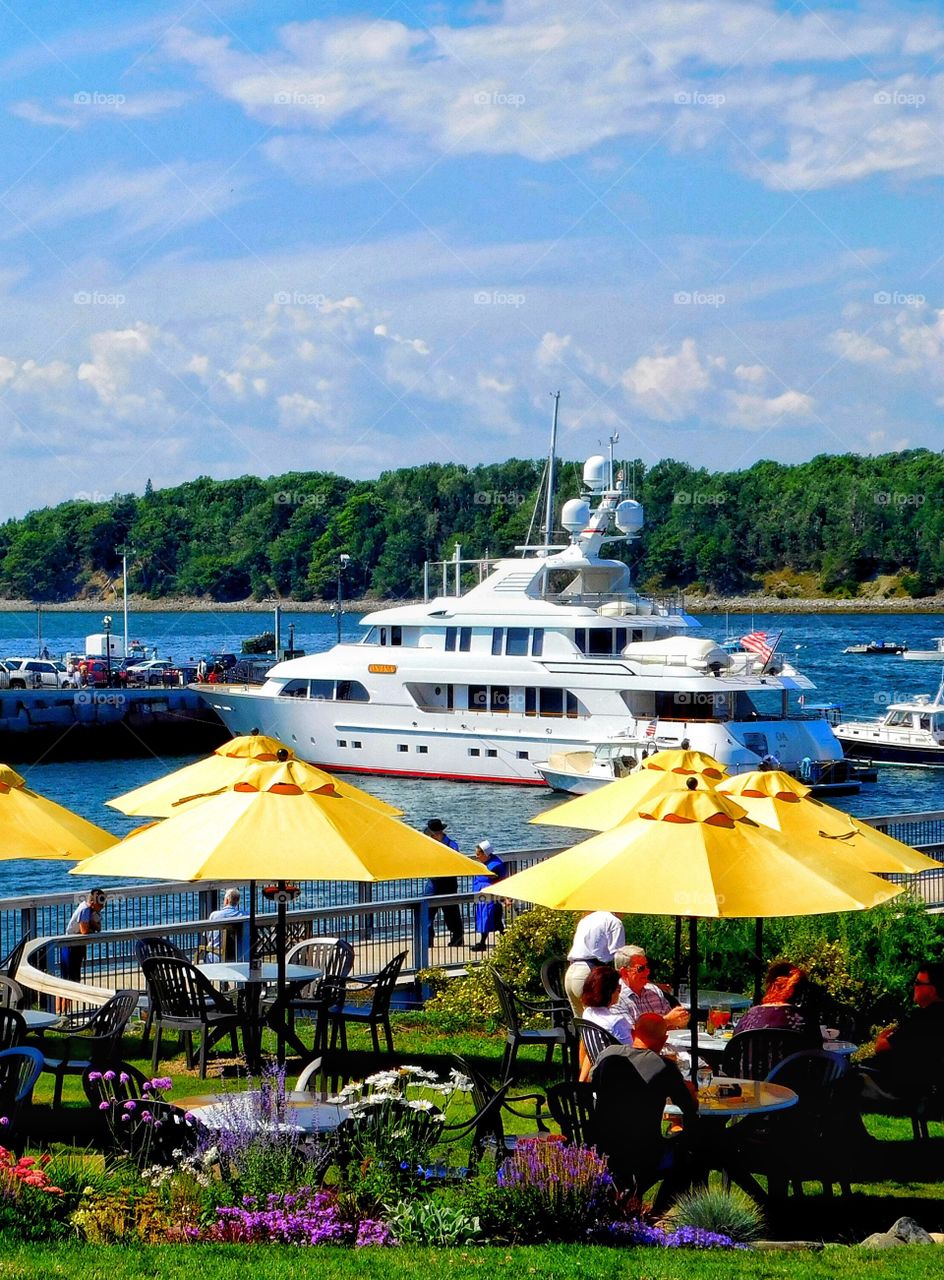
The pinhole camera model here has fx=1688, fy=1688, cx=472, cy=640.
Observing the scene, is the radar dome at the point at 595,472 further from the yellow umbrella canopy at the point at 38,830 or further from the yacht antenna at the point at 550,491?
the yellow umbrella canopy at the point at 38,830

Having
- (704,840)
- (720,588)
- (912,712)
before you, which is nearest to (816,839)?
(704,840)

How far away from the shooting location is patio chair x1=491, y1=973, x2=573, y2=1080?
400 inches

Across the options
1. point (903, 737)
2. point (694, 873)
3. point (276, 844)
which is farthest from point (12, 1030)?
point (903, 737)

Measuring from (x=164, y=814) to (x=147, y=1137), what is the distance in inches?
224

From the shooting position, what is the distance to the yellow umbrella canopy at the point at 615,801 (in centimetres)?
1364

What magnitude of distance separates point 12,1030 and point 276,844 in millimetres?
1984

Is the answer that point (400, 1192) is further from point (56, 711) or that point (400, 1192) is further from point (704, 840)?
point (56, 711)

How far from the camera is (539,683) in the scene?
48.8 meters

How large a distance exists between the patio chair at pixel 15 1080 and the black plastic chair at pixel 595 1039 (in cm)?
309

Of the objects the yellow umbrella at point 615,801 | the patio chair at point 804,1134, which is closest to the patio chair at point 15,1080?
the patio chair at point 804,1134

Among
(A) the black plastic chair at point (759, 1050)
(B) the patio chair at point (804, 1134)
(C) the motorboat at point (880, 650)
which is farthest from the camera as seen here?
(C) the motorboat at point (880, 650)

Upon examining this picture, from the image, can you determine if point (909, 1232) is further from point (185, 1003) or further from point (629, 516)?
Answer: point (629, 516)

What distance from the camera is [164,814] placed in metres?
13.9

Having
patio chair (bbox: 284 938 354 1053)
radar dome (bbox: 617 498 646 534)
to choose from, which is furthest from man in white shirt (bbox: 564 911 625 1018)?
radar dome (bbox: 617 498 646 534)
